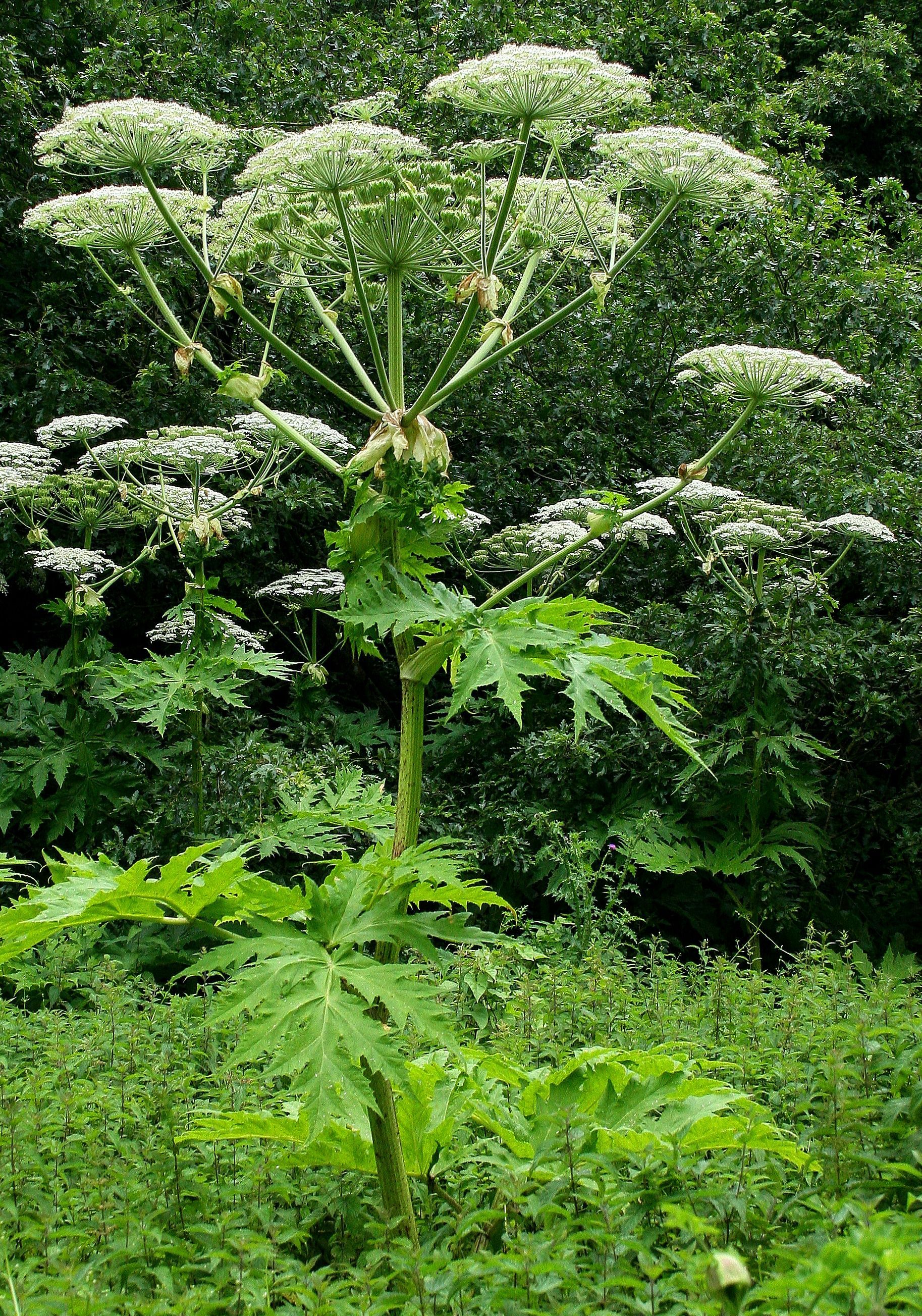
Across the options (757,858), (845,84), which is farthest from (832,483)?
(845,84)

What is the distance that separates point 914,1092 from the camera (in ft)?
7.72

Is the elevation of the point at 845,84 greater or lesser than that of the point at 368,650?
greater

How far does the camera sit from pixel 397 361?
2689 mm

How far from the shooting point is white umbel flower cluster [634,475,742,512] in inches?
223

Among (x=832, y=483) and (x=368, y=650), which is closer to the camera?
(x=368, y=650)

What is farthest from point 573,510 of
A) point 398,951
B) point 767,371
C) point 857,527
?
point 398,951

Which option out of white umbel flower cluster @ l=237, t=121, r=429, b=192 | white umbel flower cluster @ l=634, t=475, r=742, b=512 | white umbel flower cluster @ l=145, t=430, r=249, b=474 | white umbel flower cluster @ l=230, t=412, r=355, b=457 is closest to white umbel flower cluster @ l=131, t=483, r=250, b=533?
white umbel flower cluster @ l=145, t=430, r=249, b=474

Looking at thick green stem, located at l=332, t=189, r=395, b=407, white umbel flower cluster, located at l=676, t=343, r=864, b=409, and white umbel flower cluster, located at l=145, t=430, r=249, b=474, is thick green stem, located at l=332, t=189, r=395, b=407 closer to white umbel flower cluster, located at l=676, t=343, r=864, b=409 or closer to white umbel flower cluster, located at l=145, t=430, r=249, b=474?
white umbel flower cluster, located at l=676, t=343, r=864, b=409

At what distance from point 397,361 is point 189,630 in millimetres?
3974

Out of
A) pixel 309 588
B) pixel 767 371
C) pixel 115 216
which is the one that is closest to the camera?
pixel 115 216

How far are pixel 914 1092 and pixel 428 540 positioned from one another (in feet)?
5.22

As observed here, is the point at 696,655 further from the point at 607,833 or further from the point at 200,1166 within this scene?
the point at 200,1166

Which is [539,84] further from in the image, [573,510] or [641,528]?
[641,528]

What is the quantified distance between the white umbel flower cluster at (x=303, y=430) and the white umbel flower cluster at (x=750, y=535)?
1896mm
